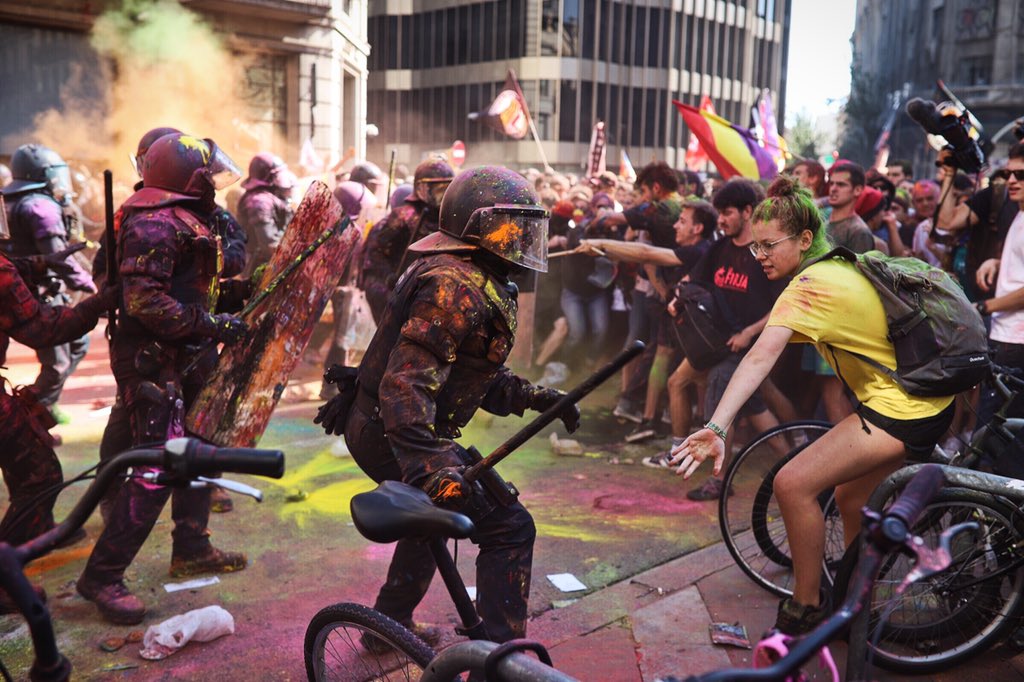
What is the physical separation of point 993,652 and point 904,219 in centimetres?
649

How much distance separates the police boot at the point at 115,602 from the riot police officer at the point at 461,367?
1.44 meters

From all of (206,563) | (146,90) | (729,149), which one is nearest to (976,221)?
(729,149)

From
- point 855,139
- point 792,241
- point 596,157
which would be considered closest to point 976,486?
point 792,241

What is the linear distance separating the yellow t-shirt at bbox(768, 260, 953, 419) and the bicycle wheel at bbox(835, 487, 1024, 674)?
0.37 metres

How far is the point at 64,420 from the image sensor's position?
7379mm

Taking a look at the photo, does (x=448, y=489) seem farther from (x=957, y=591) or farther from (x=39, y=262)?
(x=39, y=262)

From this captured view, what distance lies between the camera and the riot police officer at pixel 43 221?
21.0ft

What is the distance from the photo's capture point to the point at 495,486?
2.88 metres

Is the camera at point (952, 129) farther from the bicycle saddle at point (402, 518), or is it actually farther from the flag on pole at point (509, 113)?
the flag on pole at point (509, 113)

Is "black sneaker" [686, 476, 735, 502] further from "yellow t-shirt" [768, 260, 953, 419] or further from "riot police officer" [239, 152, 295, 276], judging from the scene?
"riot police officer" [239, 152, 295, 276]

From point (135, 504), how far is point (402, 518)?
2.40m

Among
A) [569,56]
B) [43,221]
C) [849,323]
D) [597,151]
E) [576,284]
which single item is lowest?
[576,284]

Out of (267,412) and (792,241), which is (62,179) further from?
(792,241)

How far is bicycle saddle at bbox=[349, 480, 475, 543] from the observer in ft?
7.45
